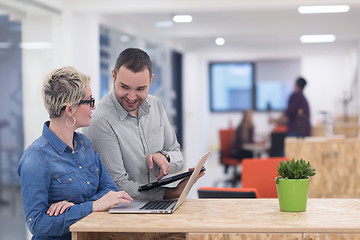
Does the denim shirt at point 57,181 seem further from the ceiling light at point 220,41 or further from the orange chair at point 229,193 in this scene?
the ceiling light at point 220,41

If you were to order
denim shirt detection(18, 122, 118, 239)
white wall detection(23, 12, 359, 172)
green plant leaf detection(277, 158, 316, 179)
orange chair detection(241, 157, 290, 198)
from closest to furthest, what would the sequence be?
1. denim shirt detection(18, 122, 118, 239)
2. green plant leaf detection(277, 158, 316, 179)
3. orange chair detection(241, 157, 290, 198)
4. white wall detection(23, 12, 359, 172)

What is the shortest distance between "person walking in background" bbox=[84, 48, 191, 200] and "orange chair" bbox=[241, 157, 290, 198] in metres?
1.75

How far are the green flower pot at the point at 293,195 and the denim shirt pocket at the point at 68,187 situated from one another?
96 centimetres

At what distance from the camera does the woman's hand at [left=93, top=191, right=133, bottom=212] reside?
244 centimetres

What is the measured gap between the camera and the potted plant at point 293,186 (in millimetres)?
2449

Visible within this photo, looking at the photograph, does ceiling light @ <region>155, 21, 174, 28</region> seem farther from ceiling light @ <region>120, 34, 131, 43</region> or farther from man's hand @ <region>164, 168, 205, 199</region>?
man's hand @ <region>164, 168, 205, 199</region>

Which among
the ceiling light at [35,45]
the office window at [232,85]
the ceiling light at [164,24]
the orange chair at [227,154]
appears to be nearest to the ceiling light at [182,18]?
the ceiling light at [164,24]

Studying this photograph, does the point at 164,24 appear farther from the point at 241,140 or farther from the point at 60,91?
the point at 60,91

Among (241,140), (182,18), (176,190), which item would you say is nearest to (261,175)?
(176,190)

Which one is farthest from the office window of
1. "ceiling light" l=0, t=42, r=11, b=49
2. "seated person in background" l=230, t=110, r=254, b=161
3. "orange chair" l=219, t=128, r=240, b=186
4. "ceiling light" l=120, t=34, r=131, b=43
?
"ceiling light" l=0, t=42, r=11, b=49

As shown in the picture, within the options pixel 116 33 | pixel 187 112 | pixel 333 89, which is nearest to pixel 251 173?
pixel 116 33

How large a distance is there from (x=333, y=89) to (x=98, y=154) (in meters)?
13.4

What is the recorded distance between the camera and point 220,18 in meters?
7.65

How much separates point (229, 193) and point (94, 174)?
1.27 metres
